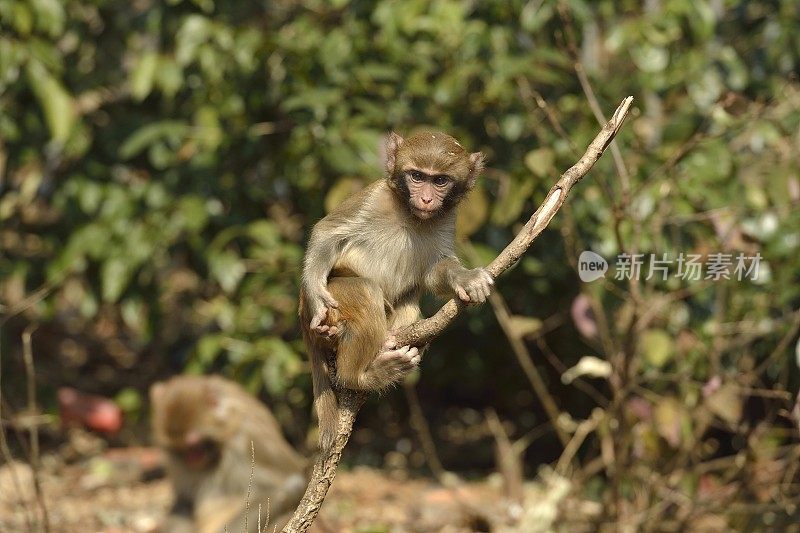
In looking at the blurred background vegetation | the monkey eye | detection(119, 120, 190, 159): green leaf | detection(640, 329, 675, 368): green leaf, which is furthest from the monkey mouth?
detection(119, 120, 190, 159): green leaf

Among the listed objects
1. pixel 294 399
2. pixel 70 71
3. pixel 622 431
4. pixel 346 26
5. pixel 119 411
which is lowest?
pixel 119 411

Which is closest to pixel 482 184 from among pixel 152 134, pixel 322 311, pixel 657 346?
pixel 657 346

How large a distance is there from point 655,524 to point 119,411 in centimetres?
445

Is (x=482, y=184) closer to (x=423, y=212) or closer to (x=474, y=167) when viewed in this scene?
(x=474, y=167)

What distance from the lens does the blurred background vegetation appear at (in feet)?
20.6

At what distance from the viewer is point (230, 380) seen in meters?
7.53

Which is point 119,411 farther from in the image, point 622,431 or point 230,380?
point 622,431

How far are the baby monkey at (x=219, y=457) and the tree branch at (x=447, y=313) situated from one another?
3.40 meters

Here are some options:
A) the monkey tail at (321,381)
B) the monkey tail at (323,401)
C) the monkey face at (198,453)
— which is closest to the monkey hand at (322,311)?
the monkey tail at (321,381)

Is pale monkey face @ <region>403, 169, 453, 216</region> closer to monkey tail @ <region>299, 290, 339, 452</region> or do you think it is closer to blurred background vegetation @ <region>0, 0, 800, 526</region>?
monkey tail @ <region>299, 290, 339, 452</region>

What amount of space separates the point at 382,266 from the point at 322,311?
446 millimetres

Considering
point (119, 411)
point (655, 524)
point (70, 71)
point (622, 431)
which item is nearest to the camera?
point (622, 431)

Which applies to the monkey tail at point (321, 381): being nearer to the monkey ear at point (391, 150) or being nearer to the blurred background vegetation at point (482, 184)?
the monkey ear at point (391, 150)

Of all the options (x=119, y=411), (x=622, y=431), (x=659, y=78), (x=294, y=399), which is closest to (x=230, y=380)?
(x=294, y=399)
